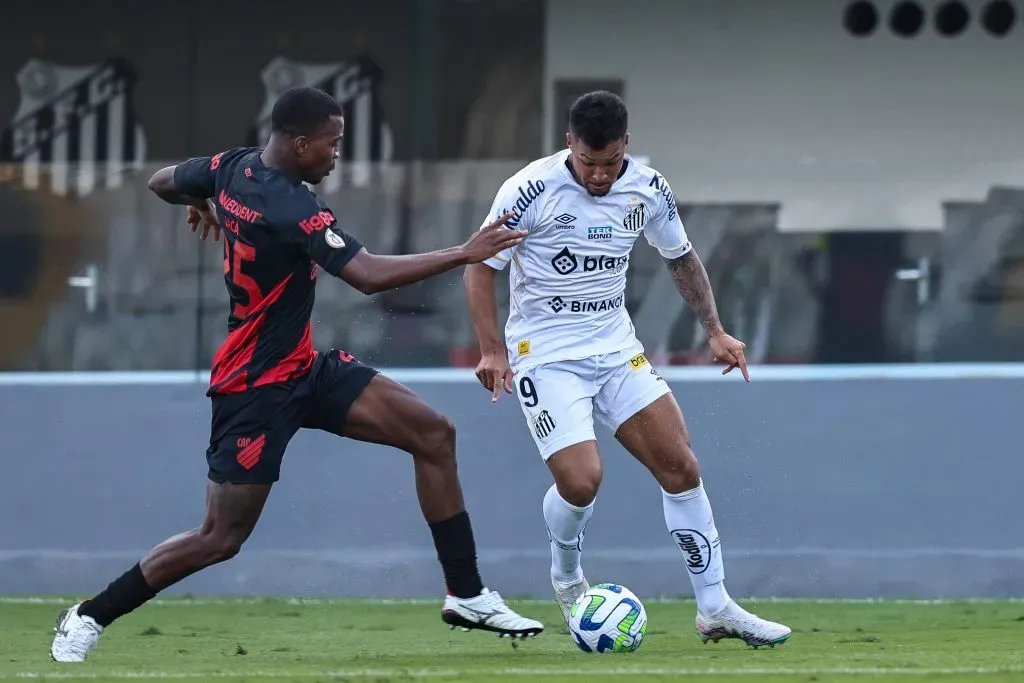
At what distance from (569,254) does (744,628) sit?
4.87 feet

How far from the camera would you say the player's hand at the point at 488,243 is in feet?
19.1

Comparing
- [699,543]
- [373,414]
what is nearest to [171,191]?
[373,414]

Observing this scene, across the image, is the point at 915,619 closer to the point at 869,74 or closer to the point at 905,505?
the point at 905,505

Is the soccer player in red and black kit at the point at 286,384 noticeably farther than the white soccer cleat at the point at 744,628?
No

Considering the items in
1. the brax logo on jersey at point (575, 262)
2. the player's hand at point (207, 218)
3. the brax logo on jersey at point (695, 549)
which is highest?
the player's hand at point (207, 218)

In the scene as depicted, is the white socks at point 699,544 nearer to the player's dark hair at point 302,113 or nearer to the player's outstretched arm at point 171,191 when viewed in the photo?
the player's dark hair at point 302,113

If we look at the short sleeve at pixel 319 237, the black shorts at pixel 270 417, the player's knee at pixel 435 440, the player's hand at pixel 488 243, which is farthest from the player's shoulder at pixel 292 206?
the player's knee at pixel 435 440

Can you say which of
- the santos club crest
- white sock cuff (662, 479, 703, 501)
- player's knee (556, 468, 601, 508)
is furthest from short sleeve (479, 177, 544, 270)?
the santos club crest

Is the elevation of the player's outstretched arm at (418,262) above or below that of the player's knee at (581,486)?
above

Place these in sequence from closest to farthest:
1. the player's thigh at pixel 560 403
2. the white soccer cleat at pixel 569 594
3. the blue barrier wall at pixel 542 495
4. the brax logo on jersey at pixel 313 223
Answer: the brax logo on jersey at pixel 313 223
the player's thigh at pixel 560 403
the white soccer cleat at pixel 569 594
the blue barrier wall at pixel 542 495

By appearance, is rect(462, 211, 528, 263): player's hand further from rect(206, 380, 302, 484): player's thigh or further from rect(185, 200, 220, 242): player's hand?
rect(185, 200, 220, 242): player's hand

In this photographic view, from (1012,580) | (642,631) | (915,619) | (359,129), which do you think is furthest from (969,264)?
(642,631)

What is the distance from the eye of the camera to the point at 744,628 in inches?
250

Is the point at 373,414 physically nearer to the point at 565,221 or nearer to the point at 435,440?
the point at 435,440
